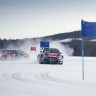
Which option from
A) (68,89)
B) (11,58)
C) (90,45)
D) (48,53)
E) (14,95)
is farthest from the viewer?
(90,45)

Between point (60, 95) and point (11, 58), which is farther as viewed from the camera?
point (11, 58)

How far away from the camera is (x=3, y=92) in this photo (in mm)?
10719

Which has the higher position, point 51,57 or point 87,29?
point 87,29

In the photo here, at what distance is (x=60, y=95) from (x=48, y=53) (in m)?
21.1

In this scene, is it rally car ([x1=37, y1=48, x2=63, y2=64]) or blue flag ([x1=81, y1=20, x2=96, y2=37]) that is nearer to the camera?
blue flag ([x1=81, y1=20, x2=96, y2=37])

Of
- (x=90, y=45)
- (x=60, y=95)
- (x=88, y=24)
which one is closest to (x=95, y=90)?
(x=60, y=95)

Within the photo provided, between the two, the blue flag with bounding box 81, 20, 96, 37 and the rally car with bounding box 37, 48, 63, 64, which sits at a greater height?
the blue flag with bounding box 81, 20, 96, 37

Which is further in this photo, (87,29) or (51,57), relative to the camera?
(51,57)

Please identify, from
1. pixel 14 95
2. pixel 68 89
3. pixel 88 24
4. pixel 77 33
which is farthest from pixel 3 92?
pixel 77 33

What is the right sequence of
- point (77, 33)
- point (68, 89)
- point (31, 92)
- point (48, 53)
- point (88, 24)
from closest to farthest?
point (31, 92) → point (68, 89) → point (88, 24) → point (48, 53) → point (77, 33)

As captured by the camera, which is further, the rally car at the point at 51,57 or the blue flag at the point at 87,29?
the rally car at the point at 51,57

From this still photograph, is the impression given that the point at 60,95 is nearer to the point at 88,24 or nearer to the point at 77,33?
the point at 88,24

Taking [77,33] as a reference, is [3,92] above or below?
below

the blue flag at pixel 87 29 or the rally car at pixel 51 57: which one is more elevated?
the blue flag at pixel 87 29
